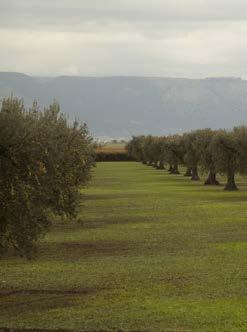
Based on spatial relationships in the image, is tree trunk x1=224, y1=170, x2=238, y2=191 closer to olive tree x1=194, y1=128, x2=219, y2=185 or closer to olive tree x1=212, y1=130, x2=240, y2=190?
olive tree x1=212, y1=130, x2=240, y2=190

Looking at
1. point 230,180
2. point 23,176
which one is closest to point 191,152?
point 230,180

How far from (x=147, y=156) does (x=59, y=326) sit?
12666 centimetres

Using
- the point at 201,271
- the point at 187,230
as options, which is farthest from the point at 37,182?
the point at 187,230

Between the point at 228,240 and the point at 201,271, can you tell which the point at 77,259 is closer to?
the point at 201,271

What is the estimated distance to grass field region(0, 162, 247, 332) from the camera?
18719 mm

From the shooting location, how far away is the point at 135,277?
25.0 meters

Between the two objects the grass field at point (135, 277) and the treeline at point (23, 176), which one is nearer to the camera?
the grass field at point (135, 277)

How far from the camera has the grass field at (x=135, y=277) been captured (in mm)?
18719

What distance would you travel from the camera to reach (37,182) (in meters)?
21.2

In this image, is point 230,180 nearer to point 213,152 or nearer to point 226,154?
point 226,154

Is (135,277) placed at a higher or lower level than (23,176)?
lower

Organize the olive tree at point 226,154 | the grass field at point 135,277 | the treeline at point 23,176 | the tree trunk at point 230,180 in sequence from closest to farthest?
the grass field at point 135,277, the treeline at point 23,176, the olive tree at point 226,154, the tree trunk at point 230,180

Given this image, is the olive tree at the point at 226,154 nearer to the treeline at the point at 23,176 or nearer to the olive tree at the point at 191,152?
the olive tree at the point at 191,152

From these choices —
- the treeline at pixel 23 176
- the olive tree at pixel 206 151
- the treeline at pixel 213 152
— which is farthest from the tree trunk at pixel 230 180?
the treeline at pixel 23 176
